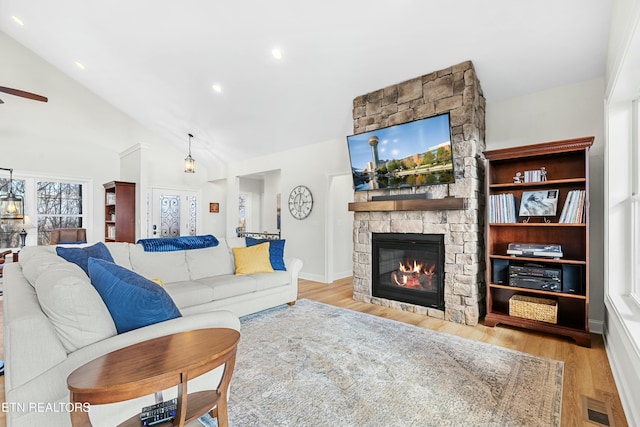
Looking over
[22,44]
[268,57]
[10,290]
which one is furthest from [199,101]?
[10,290]

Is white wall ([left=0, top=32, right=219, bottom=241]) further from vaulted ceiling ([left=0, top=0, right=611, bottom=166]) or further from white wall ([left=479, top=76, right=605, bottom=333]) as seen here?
white wall ([left=479, top=76, right=605, bottom=333])

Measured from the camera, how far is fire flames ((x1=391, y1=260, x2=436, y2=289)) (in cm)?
365

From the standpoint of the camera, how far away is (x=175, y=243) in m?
3.62

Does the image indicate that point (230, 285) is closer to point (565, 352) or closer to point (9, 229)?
point (565, 352)

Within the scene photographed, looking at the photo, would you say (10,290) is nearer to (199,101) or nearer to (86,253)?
(86,253)

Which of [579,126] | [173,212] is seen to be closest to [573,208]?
[579,126]

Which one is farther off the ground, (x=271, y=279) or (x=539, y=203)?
(x=539, y=203)

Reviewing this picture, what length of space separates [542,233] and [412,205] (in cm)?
135

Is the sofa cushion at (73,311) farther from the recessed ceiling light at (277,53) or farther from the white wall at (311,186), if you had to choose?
the white wall at (311,186)

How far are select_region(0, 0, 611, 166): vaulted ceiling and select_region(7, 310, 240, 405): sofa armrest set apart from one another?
9.64 ft

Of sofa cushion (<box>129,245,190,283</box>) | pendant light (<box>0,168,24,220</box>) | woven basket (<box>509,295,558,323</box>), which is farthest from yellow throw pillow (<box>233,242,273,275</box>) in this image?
pendant light (<box>0,168,24,220</box>)

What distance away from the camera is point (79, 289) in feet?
4.59

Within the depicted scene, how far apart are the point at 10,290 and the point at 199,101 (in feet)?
13.7

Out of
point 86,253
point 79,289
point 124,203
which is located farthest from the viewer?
point 124,203
